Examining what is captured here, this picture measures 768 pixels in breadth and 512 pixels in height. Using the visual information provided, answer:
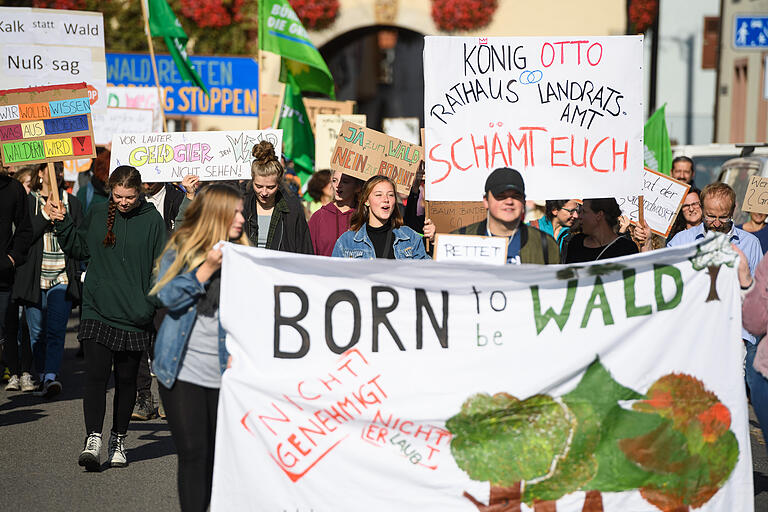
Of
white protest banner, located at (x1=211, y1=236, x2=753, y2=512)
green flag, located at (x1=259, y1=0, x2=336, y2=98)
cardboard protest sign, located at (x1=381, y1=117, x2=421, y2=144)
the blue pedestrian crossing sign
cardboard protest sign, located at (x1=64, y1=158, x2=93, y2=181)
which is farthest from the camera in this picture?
cardboard protest sign, located at (x1=381, y1=117, x2=421, y2=144)

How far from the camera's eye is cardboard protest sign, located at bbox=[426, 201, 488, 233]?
907 centimetres

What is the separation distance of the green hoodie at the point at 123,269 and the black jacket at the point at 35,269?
229cm

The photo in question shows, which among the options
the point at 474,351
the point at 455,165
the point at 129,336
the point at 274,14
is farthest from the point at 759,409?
the point at 274,14

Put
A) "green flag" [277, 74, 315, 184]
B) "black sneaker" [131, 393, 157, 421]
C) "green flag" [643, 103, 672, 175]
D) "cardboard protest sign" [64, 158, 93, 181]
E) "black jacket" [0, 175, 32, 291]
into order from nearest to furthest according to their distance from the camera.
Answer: "black sneaker" [131, 393, 157, 421] < "black jacket" [0, 175, 32, 291] < "green flag" [643, 103, 672, 175] < "green flag" [277, 74, 315, 184] < "cardboard protest sign" [64, 158, 93, 181]

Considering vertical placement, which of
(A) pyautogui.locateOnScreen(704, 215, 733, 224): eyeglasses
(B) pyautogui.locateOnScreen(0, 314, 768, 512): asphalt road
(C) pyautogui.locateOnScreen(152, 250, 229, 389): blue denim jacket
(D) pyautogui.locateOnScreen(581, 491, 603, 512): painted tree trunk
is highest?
(A) pyautogui.locateOnScreen(704, 215, 733, 224): eyeglasses

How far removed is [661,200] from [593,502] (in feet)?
14.0

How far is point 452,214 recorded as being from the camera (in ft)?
30.0

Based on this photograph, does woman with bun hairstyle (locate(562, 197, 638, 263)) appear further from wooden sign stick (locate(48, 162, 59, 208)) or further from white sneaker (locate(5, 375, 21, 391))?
white sneaker (locate(5, 375, 21, 391))

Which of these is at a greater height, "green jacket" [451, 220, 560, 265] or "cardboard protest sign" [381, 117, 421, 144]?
"cardboard protest sign" [381, 117, 421, 144]

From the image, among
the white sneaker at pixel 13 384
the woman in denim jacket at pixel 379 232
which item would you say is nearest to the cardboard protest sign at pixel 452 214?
the woman in denim jacket at pixel 379 232

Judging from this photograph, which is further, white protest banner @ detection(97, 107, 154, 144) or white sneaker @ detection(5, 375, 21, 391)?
white protest banner @ detection(97, 107, 154, 144)

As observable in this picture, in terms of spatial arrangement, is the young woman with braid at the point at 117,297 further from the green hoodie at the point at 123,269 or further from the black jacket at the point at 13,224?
the black jacket at the point at 13,224

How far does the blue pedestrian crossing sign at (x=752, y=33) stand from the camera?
43.5 feet

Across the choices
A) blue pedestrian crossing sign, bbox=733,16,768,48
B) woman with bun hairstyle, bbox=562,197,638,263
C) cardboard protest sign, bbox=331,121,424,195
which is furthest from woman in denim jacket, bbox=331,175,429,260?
blue pedestrian crossing sign, bbox=733,16,768,48
